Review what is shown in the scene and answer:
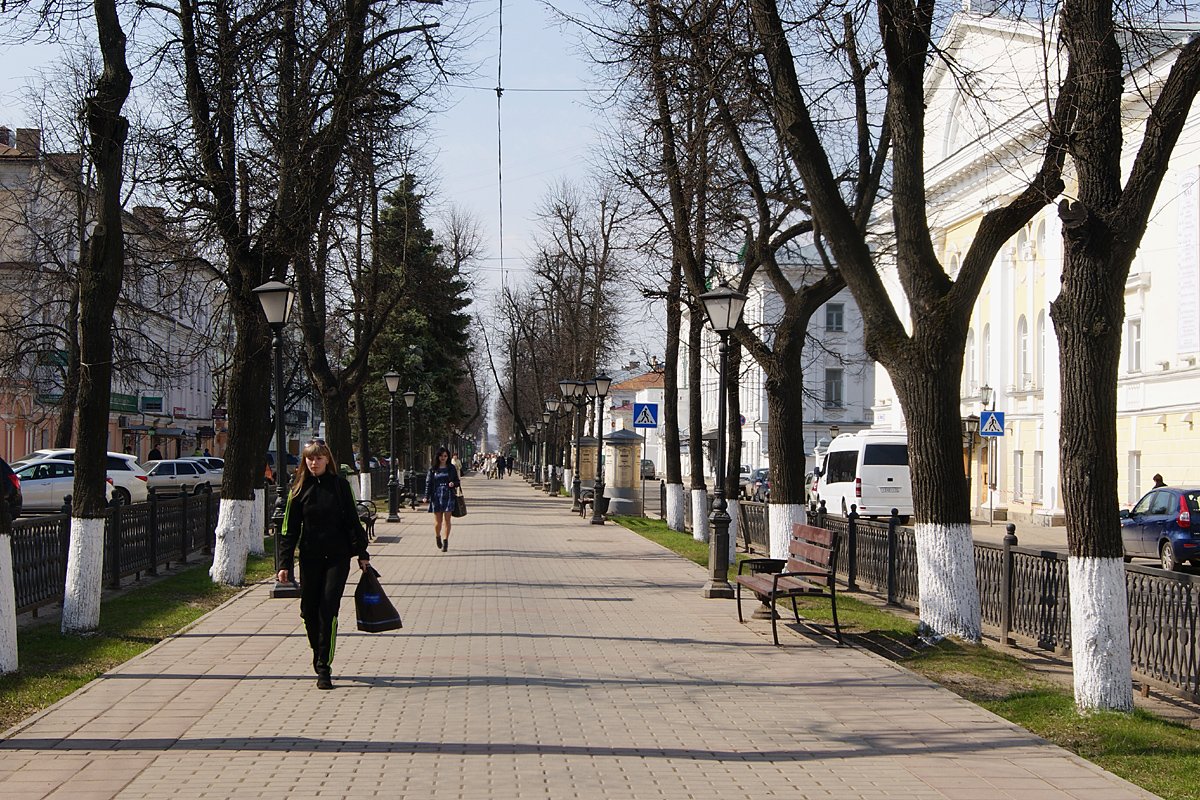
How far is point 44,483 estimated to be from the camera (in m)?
32.7

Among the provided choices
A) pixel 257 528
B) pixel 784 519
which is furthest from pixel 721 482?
pixel 257 528

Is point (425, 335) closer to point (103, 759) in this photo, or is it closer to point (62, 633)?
point (62, 633)

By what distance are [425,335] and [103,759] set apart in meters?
49.9

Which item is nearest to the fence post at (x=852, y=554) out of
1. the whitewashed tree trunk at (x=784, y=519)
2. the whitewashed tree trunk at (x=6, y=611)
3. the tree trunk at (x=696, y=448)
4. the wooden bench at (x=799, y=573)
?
the whitewashed tree trunk at (x=784, y=519)

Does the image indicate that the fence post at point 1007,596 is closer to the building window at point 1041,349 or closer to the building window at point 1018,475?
the building window at point 1041,349

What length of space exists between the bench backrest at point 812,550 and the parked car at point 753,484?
104ft

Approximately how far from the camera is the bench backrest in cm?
1185

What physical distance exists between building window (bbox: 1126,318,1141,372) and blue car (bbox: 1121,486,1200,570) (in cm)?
1230

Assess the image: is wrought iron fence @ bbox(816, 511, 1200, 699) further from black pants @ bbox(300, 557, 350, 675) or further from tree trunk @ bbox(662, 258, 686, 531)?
tree trunk @ bbox(662, 258, 686, 531)

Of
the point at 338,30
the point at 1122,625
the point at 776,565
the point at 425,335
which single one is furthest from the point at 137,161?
the point at 425,335

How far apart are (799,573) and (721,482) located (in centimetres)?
418

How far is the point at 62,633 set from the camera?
11.5 m

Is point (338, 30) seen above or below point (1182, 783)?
above

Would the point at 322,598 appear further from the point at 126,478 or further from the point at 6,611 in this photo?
the point at 126,478
